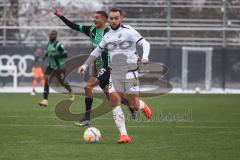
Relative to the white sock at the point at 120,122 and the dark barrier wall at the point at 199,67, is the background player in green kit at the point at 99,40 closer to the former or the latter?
the white sock at the point at 120,122

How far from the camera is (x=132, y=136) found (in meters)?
Result: 12.7

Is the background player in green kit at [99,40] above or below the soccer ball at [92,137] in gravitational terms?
above

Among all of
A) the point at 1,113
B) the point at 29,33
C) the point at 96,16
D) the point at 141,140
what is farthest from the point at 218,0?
the point at 141,140

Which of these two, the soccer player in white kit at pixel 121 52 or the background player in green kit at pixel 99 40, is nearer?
the soccer player in white kit at pixel 121 52

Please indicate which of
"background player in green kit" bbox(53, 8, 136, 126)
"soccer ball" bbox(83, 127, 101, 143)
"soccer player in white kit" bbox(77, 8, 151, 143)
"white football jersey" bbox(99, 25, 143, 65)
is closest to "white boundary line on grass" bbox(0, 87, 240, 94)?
"background player in green kit" bbox(53, 8, 136, 126)

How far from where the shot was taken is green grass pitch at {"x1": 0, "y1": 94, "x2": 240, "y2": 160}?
32.8 feet

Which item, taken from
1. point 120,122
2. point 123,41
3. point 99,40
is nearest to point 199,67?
point 99,40

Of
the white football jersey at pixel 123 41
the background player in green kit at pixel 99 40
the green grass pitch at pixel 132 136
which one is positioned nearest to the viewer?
the green grass pitch at pixel 132 136

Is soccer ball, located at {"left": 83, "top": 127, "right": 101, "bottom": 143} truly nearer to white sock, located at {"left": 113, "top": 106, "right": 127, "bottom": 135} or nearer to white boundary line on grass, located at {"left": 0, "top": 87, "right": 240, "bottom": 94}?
white sock, located at {"left": 113, "top": 106, "right": 127, "bottom": 135}

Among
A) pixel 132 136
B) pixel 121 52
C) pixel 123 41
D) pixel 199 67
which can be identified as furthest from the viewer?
pixel 199 67

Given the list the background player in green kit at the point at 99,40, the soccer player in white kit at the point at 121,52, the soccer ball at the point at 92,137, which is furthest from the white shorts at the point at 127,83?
the background player in green kit at the point at 99,40

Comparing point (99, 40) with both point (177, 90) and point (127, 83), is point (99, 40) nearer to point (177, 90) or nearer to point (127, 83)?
point (127, 83)

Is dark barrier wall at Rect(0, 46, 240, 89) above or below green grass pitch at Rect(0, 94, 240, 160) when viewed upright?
below

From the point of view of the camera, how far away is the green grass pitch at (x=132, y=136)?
10.0m
